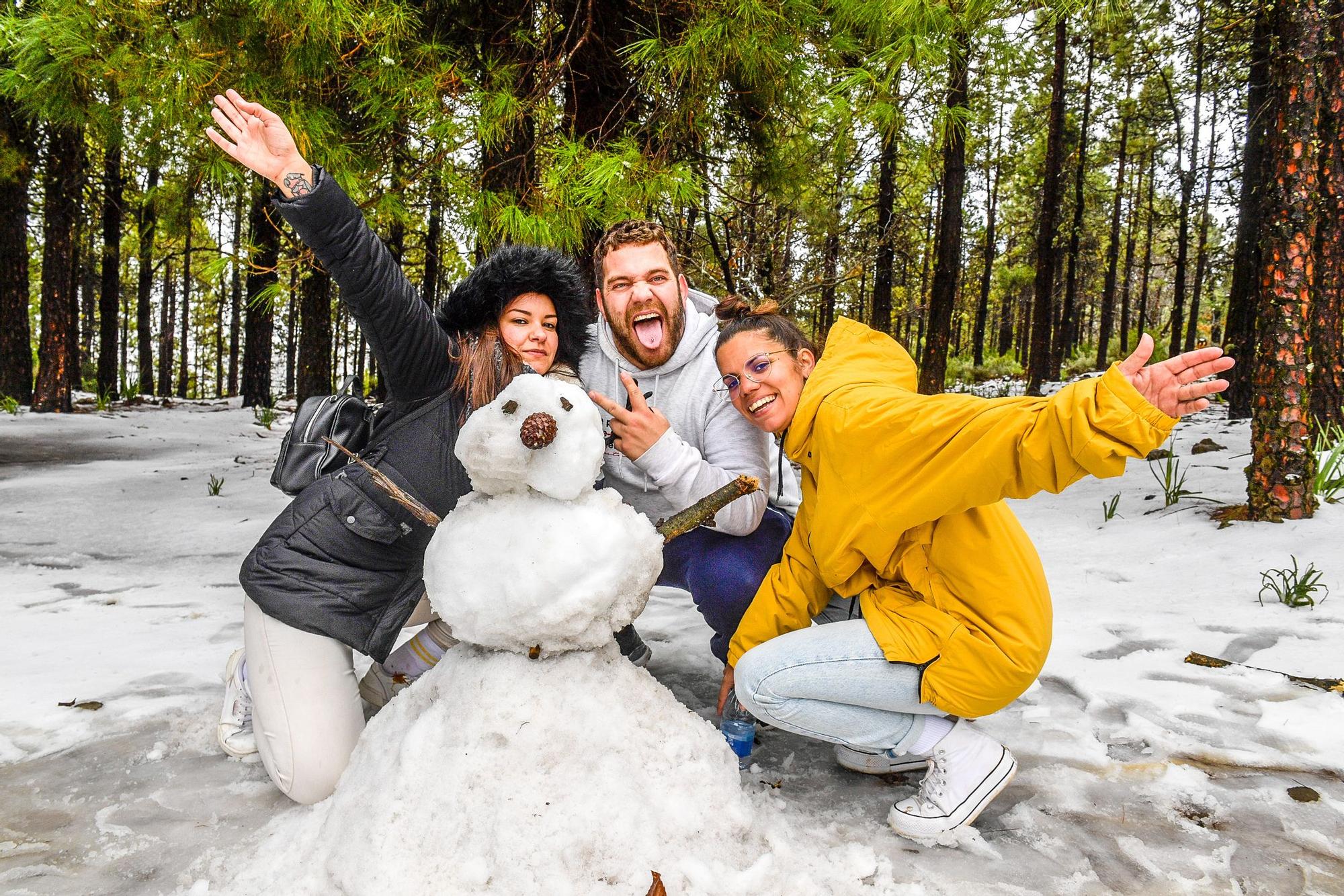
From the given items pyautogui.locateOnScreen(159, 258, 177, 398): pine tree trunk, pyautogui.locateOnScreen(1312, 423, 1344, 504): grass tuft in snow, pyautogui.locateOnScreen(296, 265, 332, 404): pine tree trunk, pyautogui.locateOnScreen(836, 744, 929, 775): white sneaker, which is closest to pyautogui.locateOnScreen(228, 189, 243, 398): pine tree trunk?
pyautogui.locateOnScreen(159, 258, 177, 398): pine tree trunk

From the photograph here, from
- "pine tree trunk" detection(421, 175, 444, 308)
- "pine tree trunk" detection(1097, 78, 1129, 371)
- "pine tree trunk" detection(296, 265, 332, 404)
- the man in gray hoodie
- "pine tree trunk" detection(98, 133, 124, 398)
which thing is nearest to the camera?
the man in gray hoodie

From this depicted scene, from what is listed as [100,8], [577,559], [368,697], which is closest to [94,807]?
[368,697]

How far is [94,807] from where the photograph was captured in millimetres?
1894

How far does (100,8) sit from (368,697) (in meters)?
3.61

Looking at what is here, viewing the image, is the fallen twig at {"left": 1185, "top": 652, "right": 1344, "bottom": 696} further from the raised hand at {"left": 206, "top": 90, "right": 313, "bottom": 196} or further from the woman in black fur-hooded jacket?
the raised hand at {"left": 206, "top": 90, "right": 313, "bottom": 196}

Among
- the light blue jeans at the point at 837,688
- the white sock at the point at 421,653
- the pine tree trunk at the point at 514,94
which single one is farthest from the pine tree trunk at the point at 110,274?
the light blue jeans at the point at 837,688

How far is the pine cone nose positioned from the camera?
60.4 inches

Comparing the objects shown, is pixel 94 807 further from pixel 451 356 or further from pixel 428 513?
pixel 451 356

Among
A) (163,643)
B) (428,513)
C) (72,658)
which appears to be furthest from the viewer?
(163,643)

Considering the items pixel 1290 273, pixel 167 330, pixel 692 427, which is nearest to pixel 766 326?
pixel 692 427

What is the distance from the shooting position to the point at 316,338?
8805 mm

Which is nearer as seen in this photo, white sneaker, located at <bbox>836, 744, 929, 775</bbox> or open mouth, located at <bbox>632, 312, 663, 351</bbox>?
white sneaker, located at <bbox>836, 744, 929, 775</bbox>

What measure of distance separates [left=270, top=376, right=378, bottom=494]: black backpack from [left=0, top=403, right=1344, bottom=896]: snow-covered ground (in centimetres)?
86

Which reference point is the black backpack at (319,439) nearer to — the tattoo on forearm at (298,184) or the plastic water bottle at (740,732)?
the tattoo on forearm at (298,184)
